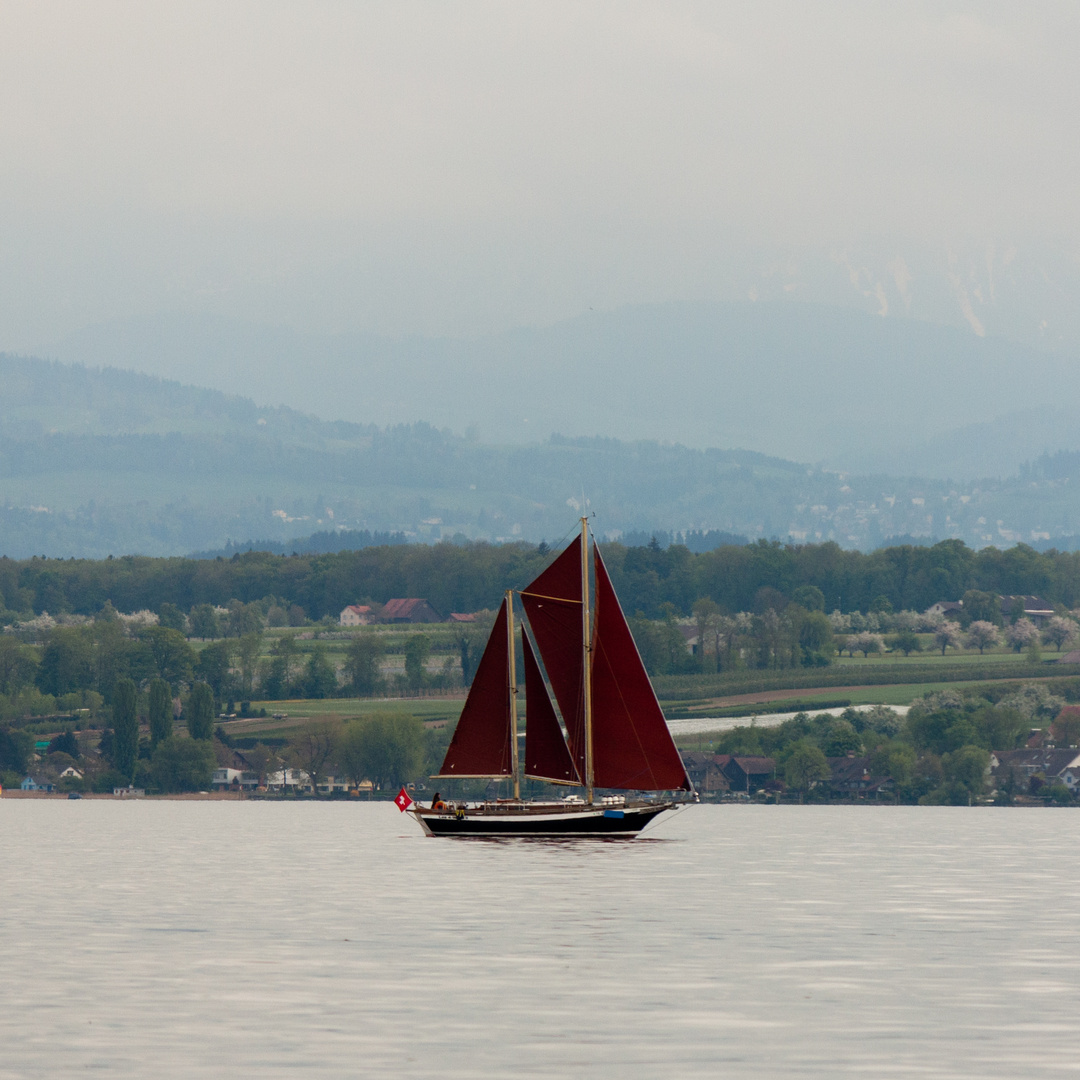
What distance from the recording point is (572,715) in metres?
88.8

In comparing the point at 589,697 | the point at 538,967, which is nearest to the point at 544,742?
the point at 589,697

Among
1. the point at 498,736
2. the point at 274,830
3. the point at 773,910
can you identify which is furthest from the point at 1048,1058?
the point at 274,830

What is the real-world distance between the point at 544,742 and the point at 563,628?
16.2 ft

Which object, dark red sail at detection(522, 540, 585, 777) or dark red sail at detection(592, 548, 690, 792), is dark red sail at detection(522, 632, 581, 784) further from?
dark red sail at detection(592, 548, 690, 792)

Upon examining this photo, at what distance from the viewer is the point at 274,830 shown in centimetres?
12962

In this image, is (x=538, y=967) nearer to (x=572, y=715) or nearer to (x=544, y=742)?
(x=572, y=715)

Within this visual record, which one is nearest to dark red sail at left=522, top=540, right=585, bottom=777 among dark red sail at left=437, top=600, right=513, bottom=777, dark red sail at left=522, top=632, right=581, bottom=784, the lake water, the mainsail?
the mainsail

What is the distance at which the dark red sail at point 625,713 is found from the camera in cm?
8731

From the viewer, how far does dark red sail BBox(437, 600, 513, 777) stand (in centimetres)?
9181

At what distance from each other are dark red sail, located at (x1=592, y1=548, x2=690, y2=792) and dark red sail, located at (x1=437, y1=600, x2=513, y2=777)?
5142 millimetres

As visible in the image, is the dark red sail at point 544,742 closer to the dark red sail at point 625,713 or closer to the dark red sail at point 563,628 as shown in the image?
the dark red sail at point 563,628

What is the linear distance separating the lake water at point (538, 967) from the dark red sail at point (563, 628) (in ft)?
21.6

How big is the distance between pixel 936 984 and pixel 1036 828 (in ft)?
342

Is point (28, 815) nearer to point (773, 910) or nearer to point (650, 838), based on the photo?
point (650, 838)
